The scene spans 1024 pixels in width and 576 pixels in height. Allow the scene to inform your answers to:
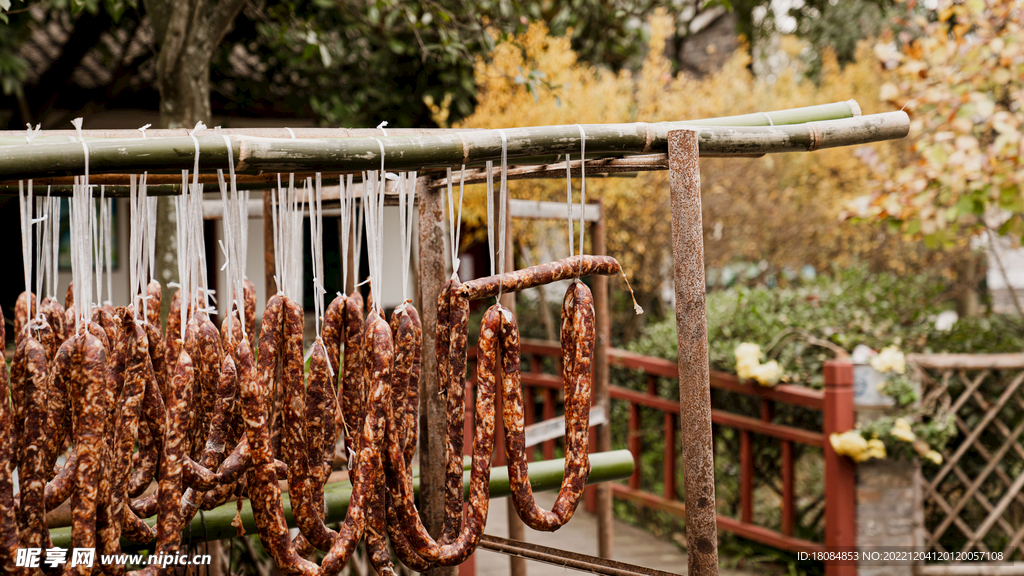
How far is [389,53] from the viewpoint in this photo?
590cm

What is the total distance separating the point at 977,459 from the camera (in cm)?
412

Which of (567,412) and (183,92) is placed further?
(183,92)

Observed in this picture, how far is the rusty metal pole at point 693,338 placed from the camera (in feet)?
5.69

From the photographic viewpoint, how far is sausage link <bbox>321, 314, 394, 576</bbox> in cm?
160

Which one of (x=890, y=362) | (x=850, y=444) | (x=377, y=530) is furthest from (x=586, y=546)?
(x=377, y=530)

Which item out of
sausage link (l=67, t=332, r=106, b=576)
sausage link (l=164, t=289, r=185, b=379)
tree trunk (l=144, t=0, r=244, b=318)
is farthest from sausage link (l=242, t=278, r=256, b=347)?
tree trunk (l=144, t=0, r=244, b=318)

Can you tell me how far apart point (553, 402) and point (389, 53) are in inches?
126

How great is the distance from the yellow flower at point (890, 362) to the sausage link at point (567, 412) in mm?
2511

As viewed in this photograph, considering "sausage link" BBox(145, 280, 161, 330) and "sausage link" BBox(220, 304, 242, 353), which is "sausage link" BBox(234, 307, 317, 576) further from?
"sausage link" BBox(145, 280, 161, 330)

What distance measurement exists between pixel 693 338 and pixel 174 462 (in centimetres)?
124

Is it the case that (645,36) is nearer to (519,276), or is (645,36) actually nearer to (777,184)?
(777,184)

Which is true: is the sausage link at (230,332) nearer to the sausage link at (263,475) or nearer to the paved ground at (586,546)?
the sausage link at (263,475)

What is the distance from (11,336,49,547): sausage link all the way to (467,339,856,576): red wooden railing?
345cm

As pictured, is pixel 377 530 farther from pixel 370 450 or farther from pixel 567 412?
pixel 567 412
